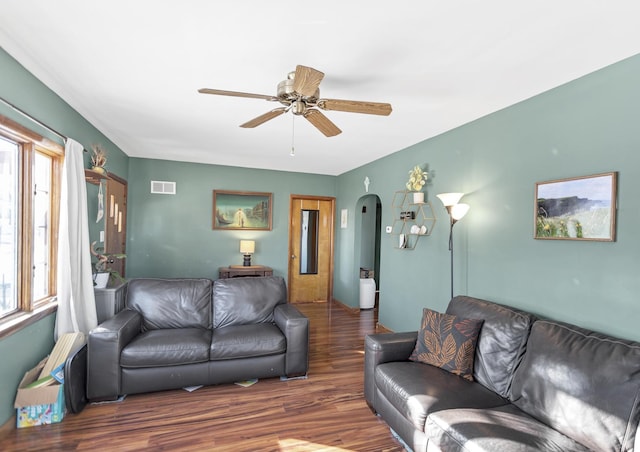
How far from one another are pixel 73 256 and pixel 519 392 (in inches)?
140

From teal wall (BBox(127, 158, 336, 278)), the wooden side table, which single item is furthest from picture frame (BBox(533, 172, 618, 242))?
teal wall (BBox(127, 158, 336, 278))

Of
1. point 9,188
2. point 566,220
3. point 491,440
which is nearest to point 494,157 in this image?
point 566,220

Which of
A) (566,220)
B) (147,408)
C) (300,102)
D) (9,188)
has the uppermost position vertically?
(300,102)

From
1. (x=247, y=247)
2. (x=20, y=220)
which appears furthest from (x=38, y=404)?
(x=247, y=247)

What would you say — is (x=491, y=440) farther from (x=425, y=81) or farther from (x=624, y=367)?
(x=425, y=81)

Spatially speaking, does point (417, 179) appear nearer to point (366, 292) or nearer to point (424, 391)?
point (424, 391)

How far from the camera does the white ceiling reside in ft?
5.40

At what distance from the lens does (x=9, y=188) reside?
238cm

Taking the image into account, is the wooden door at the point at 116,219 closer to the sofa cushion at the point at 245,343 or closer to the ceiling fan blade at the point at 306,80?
the sofa cushion at the point at 245,343

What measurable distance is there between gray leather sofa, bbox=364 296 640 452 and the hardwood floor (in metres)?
0.30

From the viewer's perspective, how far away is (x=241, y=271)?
18.3ft

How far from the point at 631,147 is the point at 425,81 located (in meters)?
1.32

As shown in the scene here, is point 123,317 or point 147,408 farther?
point 123,317

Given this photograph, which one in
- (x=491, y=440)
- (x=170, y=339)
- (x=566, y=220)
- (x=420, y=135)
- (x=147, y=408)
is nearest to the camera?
(x=491, y=440)
